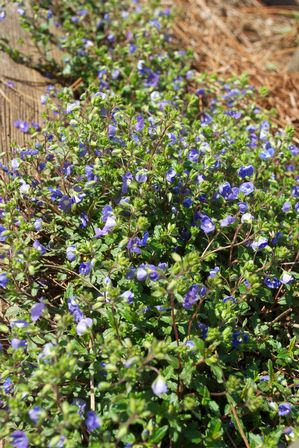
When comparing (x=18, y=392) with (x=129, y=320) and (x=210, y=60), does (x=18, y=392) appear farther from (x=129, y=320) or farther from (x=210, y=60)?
(x=210, y=60)

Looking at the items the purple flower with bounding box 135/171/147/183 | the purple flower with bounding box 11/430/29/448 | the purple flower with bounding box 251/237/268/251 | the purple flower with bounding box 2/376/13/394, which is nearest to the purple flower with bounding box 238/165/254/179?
the purple flower with bounding box 251/237/268/251

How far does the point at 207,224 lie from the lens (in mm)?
2418

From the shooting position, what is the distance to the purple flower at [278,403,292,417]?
2.04 m

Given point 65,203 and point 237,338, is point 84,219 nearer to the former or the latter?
point 65,203

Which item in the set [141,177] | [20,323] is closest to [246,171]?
[141,177]

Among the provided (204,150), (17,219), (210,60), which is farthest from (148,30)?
(17,219)

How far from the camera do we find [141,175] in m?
2.37

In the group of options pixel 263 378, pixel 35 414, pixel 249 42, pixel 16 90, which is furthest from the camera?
pixel 249 42

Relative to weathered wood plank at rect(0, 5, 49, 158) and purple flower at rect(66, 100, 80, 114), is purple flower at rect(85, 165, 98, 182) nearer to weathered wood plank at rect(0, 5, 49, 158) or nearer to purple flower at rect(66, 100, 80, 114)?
purple flower at rect(66, 100, 80, 114)

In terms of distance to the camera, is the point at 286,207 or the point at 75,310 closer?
the point at 75,310

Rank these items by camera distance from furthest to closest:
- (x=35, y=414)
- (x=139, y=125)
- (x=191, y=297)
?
(x=139, y=125)
(x=191, y=297)
(x=35, y=414)

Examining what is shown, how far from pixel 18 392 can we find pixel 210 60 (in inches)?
143

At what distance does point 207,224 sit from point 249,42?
11.1ft

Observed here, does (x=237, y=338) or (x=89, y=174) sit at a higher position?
(x=89, y=174)
